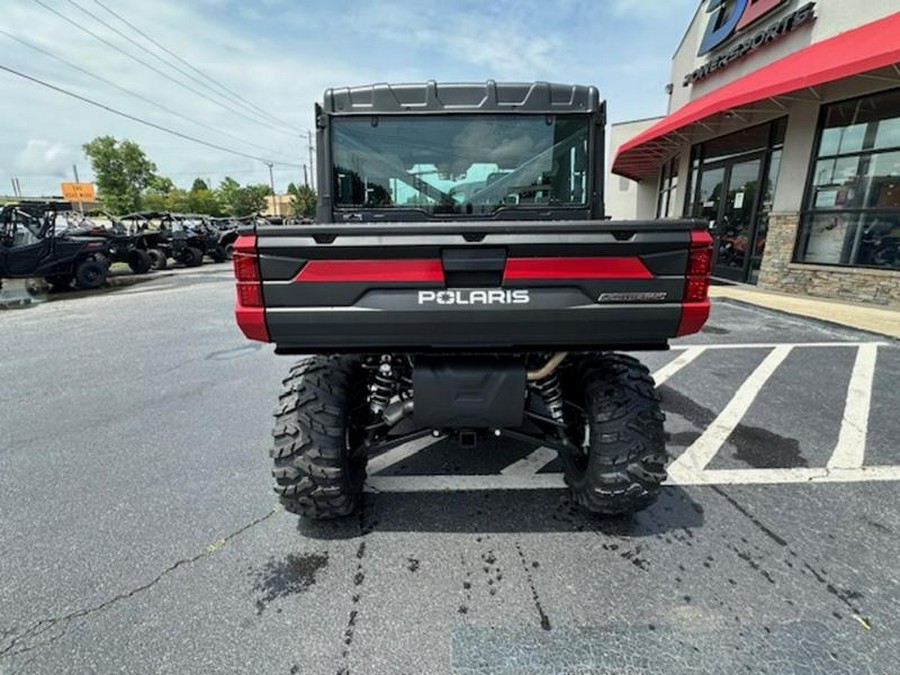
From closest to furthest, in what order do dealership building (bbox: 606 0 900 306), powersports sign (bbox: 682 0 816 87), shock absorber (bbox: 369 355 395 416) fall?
shock absorber (bbox: 369 355 395 416) < dealership building (bbox: 606 0 900 306) < powersports sign (bbox: 682 0 816 87)

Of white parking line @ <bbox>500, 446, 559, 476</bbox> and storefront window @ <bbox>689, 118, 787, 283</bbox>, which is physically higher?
storefront window @ <bbox>689, 118, 787, 283</bbox>

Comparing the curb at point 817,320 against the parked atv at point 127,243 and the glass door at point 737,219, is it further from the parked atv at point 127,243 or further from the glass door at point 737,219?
the parked atv at point 127,243

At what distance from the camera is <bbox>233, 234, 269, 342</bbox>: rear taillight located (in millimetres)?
Answer: 2014

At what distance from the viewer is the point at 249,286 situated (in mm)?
2037

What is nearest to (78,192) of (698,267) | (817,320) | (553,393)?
(553,393)

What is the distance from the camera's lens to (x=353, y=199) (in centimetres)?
320

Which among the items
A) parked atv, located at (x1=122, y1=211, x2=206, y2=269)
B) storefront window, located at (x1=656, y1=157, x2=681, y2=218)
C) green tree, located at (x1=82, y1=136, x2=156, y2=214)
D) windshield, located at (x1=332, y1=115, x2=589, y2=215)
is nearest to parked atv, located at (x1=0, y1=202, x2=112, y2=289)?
parked atv, located at (x1=122, y1=211, x2=206, y2=269)

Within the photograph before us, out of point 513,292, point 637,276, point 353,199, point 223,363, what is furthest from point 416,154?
point 223,363

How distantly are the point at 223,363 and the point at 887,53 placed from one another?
Result: 9.70 metres

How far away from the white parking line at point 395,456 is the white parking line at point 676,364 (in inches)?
110

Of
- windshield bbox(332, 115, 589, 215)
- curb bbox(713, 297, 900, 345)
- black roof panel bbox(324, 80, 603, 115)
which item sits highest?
black roof panel bbox(324, 80, 603, 115)

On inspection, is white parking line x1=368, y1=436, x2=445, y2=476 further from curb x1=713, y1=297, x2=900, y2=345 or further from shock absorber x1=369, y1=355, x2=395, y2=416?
curb x1=713, y1=297, x2=900, y2=345

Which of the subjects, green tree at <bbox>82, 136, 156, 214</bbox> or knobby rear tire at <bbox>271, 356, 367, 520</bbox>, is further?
green tree at <bbox>82, 136, 156, 214</bbox>

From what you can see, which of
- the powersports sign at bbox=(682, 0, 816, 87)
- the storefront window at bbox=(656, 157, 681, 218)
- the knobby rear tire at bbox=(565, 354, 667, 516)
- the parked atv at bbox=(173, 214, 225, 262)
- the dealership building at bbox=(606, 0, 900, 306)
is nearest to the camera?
the knobby rear tire at bbox=(565, 354, 667, 516)
